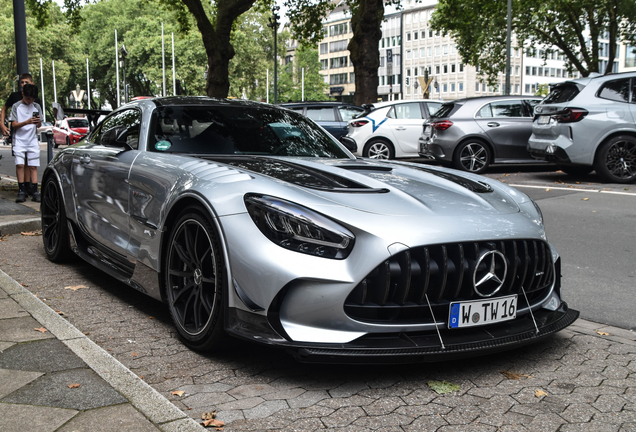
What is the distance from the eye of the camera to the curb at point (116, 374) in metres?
2.58

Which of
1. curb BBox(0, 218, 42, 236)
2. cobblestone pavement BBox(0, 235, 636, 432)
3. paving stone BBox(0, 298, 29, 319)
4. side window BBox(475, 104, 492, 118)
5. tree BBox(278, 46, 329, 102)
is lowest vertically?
cobblestone pavement BBox(0, 235, 636, 432)

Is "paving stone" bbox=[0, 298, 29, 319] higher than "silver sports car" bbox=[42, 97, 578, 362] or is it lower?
lower

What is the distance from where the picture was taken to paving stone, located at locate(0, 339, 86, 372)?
324 cm

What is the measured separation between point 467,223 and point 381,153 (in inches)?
540

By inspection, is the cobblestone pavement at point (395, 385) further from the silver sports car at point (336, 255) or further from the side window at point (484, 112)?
the side window at point (484, 112)

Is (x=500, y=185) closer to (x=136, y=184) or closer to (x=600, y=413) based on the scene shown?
(x=600, y=413)

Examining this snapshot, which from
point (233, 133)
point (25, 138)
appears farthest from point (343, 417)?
point (25, 138)

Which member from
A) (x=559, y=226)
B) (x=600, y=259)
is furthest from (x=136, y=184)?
(x=559, y=226)

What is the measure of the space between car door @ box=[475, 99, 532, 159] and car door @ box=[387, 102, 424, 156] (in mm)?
2728

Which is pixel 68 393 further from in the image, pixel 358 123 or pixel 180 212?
pixel 358 123

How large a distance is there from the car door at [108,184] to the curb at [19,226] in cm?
222

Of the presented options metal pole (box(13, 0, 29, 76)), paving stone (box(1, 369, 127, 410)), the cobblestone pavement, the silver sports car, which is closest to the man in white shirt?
metal pole (box(13, 0, 29, 76))

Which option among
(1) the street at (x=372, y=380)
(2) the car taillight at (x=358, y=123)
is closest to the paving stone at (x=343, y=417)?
(1) the street at (x=372, y=380)

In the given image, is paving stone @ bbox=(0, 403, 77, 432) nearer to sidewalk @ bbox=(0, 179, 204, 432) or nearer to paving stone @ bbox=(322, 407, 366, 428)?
sidewalk @ bbox=(0, 179, 204, 432)
